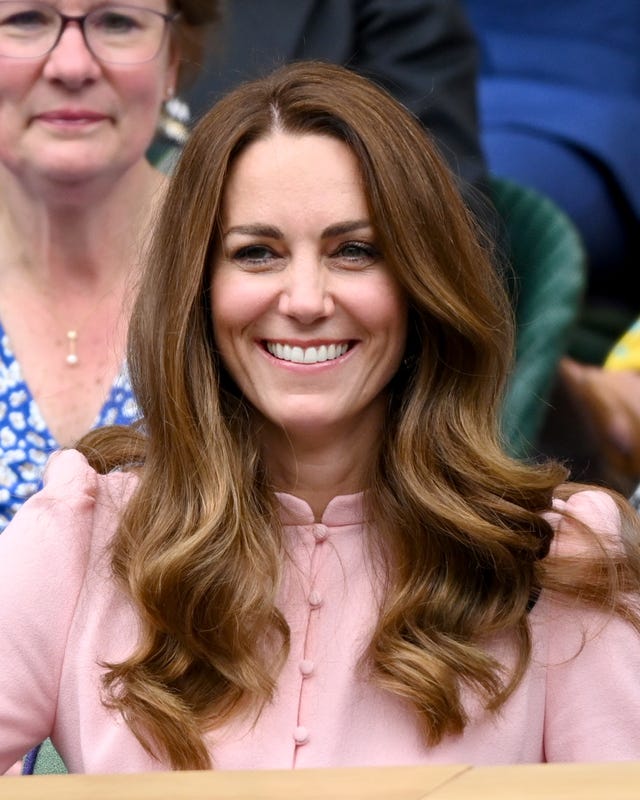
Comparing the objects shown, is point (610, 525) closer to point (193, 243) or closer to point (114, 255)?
point (193, 243)

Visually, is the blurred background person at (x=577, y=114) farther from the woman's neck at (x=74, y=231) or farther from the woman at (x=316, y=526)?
the woman at (x=316, y=526)

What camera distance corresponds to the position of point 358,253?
176cm

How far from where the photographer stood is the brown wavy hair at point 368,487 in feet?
5.70

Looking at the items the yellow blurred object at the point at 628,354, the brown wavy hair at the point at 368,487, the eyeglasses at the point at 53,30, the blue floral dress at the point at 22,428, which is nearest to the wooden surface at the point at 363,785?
the brown wavy hair at the point at 368,487

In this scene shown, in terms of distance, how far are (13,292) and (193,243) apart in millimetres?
923

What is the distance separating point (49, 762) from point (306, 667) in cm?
31

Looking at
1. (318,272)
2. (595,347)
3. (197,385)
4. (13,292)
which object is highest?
(318,272)

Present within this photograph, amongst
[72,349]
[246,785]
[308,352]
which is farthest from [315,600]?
[72,349]

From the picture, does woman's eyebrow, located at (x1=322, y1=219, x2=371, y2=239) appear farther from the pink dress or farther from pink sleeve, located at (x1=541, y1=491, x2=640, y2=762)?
pink sleeve, located at (x1=541, y1=491, x2=640, y2=762)

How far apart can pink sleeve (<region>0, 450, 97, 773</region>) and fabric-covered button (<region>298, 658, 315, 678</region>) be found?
0.79ft

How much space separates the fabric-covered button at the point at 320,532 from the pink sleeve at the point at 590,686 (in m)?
0.24

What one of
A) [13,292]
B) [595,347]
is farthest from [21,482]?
[595,347]

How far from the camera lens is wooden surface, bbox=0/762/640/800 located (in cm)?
126

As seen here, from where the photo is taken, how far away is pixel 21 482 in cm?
244
